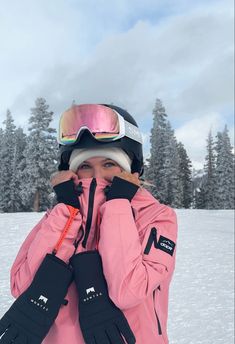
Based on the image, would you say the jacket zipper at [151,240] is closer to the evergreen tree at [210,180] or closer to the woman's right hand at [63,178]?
the woman's right hand at [63,178]

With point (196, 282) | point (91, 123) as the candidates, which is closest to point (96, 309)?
point (91, 123)

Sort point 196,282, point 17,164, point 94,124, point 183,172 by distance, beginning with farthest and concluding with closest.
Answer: point 183,172
point 17,164
point 196,282
point 94,124

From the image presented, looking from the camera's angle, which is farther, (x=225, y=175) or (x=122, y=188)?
(x=225, y=175)

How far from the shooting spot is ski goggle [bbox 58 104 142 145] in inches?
93.1

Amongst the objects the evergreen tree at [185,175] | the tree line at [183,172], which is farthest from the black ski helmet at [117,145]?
the evergreen tree at [185,175]

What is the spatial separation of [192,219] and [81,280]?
21531 millimetres

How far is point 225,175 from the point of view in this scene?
160ft

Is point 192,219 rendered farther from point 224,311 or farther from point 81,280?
point 81,280

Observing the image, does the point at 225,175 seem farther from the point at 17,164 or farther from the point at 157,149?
the point at 17,164

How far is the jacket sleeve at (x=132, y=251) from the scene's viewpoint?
194 cm

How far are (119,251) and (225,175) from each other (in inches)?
1926

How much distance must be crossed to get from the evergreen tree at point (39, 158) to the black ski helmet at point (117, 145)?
2482 centimetres

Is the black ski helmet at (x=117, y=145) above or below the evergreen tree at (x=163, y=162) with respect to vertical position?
below

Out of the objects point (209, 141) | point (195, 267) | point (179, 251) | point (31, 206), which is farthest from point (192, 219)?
point (209, 141)
